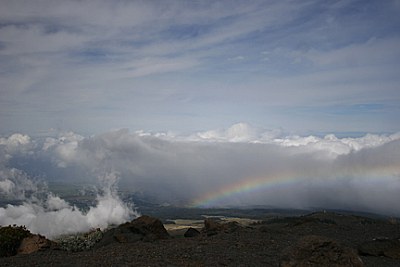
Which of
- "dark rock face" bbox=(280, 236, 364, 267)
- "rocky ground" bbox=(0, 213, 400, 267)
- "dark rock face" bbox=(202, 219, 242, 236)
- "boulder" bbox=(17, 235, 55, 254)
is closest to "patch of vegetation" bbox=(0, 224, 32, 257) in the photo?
"boulder" bbox=(17, 235, 55, 254)

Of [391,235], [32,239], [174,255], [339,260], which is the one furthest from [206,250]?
[391,235]

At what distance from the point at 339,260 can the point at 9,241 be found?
68.1 ft

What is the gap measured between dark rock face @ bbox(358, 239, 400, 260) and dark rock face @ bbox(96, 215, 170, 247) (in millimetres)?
12462

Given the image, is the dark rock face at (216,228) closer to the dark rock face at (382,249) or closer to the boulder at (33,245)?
the dark rock face at (382,249)

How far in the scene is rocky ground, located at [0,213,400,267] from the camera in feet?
51.8

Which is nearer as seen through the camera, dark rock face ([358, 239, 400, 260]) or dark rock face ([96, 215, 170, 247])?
dark rock face ([358, 239, 400, 260])

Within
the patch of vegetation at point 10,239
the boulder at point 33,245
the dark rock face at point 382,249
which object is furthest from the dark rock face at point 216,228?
the patch of vegetation at point 10,239

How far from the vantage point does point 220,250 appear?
21.1 meters

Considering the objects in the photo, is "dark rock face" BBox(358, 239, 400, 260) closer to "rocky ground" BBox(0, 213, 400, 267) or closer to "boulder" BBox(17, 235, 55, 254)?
"rocky ground" BBox(0, 213, 400, 267)

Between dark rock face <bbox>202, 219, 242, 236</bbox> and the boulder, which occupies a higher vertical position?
dark rock face <bbox>202, 219, 242, 236</bbox>

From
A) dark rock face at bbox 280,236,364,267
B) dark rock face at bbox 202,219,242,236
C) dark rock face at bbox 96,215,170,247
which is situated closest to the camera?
dark rock face at bbox 280,236,364,267

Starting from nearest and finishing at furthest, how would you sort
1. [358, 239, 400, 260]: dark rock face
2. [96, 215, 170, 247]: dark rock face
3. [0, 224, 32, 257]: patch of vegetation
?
[358, 239, 400, 260]: dark rock face
[96, 215, 170, 247]: dark rock face
[0, 224, 32, 257]: patch of vegetation

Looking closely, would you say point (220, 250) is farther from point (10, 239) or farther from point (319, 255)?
point (10, 239)

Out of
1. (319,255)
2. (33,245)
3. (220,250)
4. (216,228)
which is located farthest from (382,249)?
(33,245)
